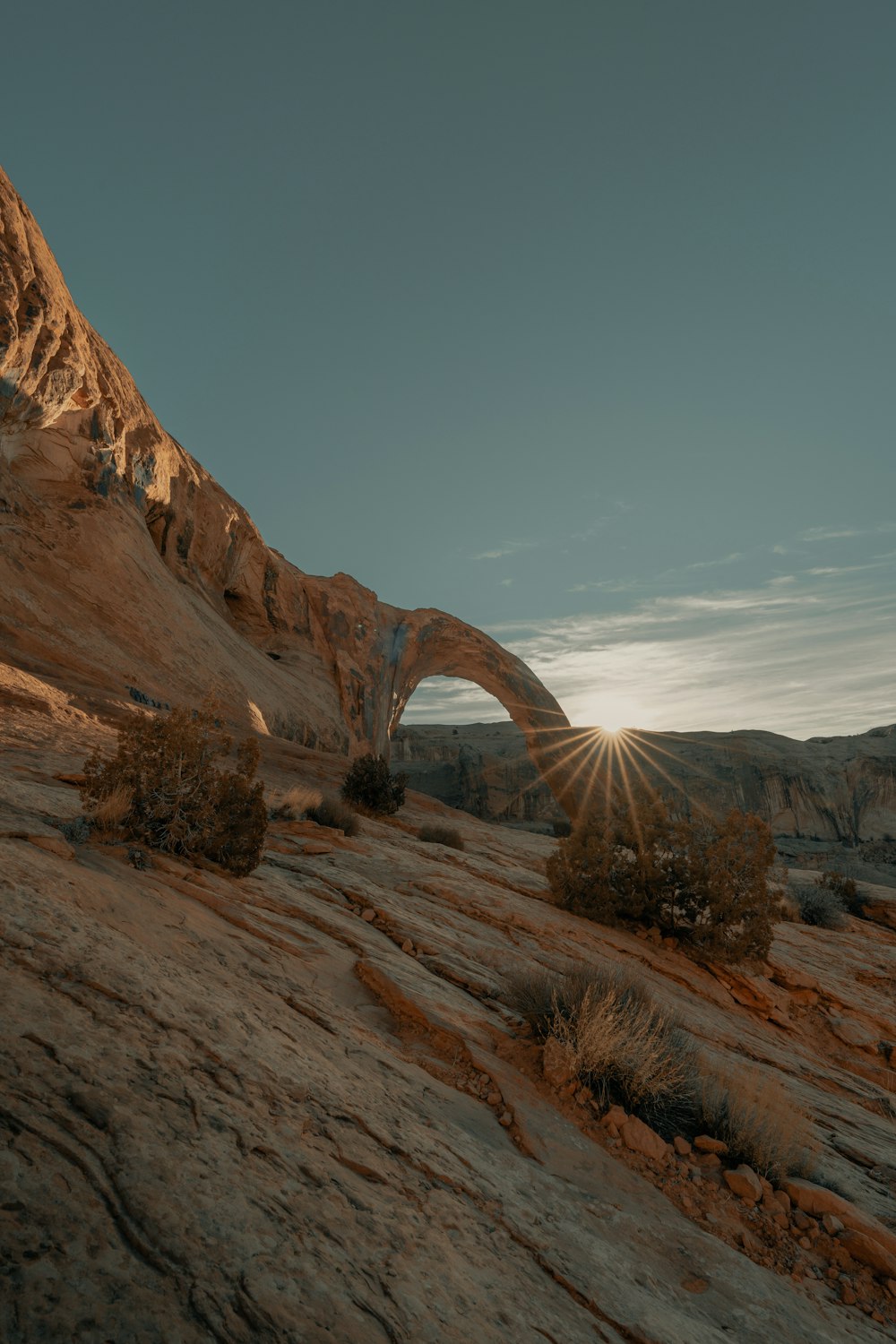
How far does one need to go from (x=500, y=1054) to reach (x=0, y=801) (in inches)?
158

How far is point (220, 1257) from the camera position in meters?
1.74

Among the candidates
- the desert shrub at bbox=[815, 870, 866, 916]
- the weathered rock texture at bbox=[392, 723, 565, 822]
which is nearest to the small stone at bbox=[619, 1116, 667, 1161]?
the desert shrub at bbox=[815, 870, 866, 916]

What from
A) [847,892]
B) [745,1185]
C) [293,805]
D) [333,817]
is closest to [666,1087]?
[745,1185]

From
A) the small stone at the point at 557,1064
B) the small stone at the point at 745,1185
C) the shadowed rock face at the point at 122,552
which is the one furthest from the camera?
the shadowed rock face at the point at 122,552

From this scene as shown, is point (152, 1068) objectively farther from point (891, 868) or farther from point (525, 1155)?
point (891, 868)

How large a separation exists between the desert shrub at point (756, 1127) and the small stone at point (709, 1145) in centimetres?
7

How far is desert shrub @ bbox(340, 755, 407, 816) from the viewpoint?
527 inches

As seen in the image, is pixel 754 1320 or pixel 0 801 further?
pixel 0 801

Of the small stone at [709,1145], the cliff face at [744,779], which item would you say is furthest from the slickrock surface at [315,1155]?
the cliff face at [744,779]

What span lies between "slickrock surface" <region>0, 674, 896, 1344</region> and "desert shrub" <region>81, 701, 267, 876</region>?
0.36 metres

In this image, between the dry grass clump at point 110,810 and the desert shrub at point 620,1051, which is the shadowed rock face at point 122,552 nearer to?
the dry grass clump at point 110,810

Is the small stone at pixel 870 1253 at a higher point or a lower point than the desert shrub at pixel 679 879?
lower

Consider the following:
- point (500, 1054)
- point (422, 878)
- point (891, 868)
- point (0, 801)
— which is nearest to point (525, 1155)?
point (500, 1054)

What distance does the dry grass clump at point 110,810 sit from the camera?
5184 mm
